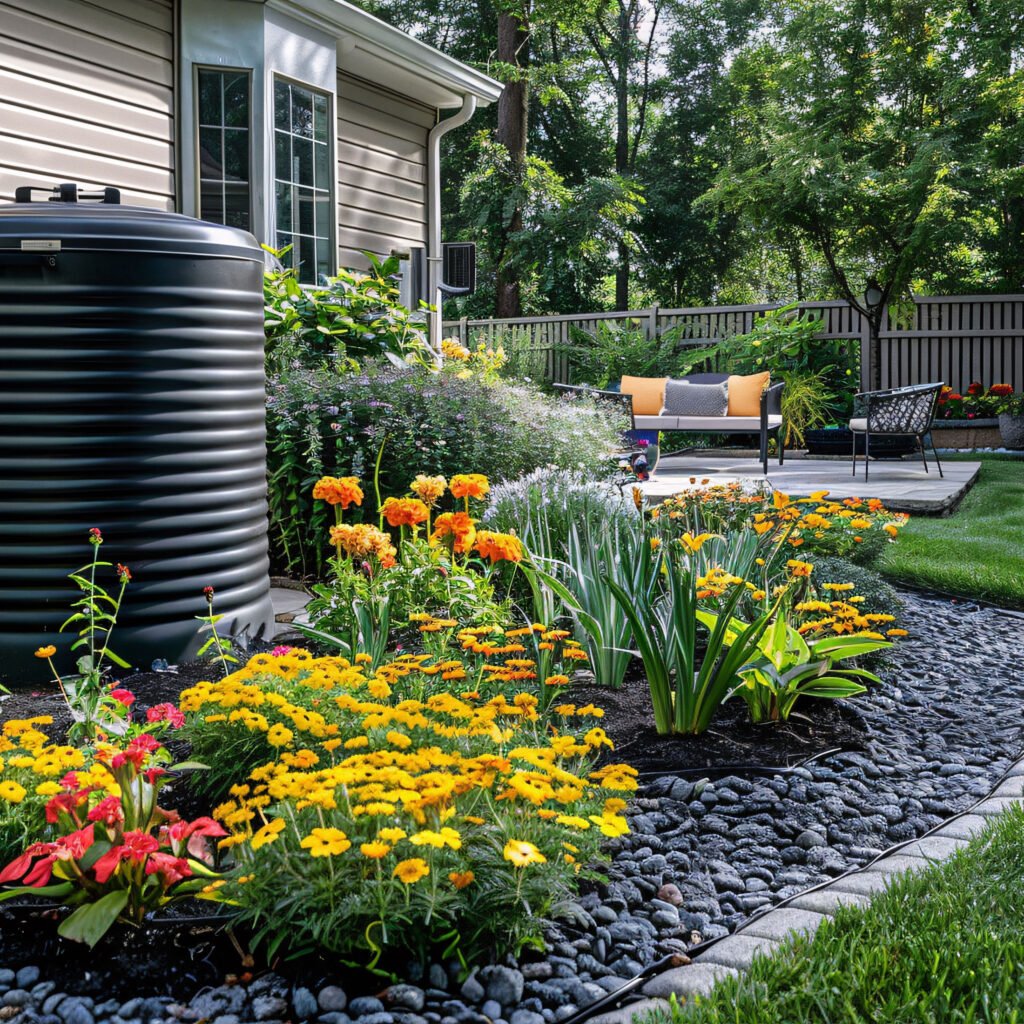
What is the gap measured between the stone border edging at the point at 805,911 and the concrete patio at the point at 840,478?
13.4 ft

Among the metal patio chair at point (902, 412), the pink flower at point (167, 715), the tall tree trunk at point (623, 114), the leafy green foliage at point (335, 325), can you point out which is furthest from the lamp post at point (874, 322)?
the pink flower at point (167, 715)

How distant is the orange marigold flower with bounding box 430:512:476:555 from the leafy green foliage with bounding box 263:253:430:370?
10.0ft

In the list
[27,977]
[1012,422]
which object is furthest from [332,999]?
[1012,422]

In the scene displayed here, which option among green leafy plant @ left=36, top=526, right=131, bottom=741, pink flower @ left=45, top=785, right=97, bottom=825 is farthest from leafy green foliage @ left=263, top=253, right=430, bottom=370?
pink flower @ left=45, top=785, right=97, bottom=825

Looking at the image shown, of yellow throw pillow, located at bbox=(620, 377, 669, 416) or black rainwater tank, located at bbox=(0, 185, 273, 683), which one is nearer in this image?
black rainwater tank, located at bbox=(0, 185, 273, 683)

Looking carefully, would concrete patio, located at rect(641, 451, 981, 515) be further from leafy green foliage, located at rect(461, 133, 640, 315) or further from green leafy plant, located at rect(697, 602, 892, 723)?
leafy green foliage, located at rect(461, 133, 640, 315)

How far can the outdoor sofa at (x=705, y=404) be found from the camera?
10.6m

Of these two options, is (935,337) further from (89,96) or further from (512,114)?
(89,96)

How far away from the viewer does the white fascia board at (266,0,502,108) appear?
7.59 meters

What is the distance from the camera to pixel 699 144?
23812mm

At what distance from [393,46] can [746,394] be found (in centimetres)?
525

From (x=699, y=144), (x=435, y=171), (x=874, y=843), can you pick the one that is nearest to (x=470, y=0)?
(x=699, y=144)

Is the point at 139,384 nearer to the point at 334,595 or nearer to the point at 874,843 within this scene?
the point at 334,595

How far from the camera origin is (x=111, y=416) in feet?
10.6
